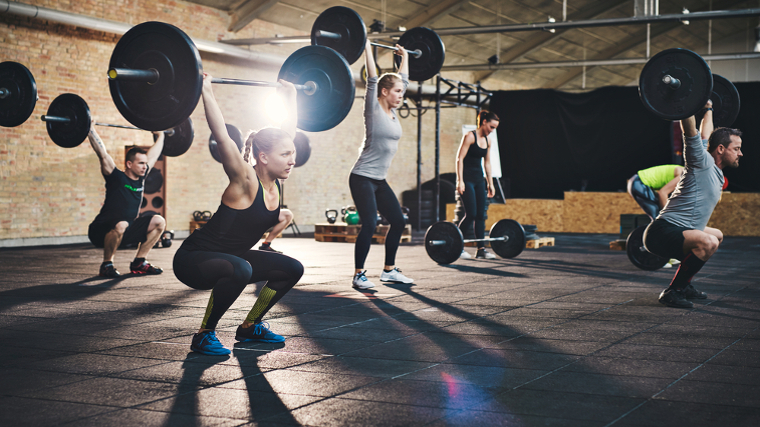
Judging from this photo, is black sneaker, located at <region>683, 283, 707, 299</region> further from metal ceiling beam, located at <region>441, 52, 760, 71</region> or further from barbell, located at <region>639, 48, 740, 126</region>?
metal ceiling beam, located at <region>441, 52, 760, 71</region>

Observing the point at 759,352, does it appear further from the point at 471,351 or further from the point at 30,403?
the point at 30,403

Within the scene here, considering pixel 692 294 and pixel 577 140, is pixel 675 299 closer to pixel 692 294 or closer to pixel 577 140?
pixel 692 294

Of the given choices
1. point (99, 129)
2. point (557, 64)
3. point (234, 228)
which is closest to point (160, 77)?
point (234, 228)

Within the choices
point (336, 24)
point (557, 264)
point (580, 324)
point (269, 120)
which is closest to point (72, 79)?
point (269, 120)

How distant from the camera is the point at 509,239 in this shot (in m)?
7.12

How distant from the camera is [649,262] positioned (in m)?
5.73

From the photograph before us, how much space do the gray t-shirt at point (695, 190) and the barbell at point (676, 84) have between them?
0.62 ft

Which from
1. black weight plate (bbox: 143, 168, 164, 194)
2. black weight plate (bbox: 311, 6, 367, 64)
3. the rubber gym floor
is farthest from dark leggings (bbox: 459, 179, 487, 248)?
black weight plate (bbox: 143, 168, 164, 194)

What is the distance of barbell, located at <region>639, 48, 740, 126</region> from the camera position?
3797 mm

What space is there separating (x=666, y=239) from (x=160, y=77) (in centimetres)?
281

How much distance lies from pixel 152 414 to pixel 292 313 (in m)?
1.76

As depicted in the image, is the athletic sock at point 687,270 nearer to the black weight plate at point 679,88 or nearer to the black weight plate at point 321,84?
the black weight plate at point 679,88

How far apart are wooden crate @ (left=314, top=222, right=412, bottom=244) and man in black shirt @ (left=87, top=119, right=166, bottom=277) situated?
4.44 m

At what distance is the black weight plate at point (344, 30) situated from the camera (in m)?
4.59
